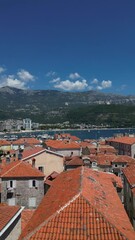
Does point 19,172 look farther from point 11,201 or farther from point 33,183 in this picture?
point 11,201

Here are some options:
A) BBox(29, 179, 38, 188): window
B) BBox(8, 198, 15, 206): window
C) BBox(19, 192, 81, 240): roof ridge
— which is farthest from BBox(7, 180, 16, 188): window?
BBox(19, 192, 81, 240): roof ridge

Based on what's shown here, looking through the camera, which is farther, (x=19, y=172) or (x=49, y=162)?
(x=49, y=162)

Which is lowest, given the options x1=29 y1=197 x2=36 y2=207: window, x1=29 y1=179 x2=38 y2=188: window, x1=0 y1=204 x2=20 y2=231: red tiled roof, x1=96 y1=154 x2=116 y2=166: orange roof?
x1=29 y1=197 x2=36 y2=207: window

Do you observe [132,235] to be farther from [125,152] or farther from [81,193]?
[125,152]

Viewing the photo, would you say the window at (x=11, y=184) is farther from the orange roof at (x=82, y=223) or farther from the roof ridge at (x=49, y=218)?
the roof ridge at (x=49, y=218)

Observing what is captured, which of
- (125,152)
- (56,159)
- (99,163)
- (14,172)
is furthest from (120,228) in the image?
(125,152)

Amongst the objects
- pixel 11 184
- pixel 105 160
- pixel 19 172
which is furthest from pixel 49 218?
pixel 105 160

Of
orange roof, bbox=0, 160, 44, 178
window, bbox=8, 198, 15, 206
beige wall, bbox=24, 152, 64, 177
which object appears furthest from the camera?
beige wall, bbox=24, 152, 64, 177

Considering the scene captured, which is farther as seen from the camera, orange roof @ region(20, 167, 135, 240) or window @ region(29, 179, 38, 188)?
window @ region(29, 179, 38, 188)

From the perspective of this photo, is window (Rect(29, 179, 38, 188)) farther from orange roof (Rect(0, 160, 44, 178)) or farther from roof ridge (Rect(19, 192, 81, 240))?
roof ridge (Rect(19, 192, 81, 240))
